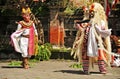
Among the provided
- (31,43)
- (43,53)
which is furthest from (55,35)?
(31,43)

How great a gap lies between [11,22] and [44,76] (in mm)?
8819

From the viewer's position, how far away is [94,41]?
41.4 ft

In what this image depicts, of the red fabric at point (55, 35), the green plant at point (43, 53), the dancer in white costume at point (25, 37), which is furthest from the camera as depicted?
the red fabric at point (55, 35)

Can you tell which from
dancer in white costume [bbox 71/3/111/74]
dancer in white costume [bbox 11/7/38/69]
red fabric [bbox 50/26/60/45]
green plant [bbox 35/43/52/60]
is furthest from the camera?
red fabric [bbox 50/26/60/45]

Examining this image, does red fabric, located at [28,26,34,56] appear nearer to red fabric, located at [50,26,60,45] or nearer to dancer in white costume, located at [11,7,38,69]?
dancer in white costume, located at [11,7,38,69]

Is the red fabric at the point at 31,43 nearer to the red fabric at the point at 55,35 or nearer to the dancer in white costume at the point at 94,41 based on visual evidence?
the dancer in white costume at the point at 94,41

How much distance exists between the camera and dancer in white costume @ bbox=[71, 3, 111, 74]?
498 inches

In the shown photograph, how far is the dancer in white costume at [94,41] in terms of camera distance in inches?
498

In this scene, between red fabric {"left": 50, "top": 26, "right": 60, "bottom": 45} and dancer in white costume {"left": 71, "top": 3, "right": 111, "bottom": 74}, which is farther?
red fabric {"left": 50, "top": 26, "right": 60, "bottom": 45}

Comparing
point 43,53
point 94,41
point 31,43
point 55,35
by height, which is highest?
point 94,41

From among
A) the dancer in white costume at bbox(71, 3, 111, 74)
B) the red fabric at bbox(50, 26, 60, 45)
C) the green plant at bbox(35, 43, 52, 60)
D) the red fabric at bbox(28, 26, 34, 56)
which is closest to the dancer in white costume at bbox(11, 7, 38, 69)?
the red fabric at bbox(28, 26, 34, 56)

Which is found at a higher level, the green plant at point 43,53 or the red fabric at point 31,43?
the red fabric at point 31,43

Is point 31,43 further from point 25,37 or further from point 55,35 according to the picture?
point 55,35

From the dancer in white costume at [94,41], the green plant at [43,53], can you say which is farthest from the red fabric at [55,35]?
the dancer in white costume at [94,41]
